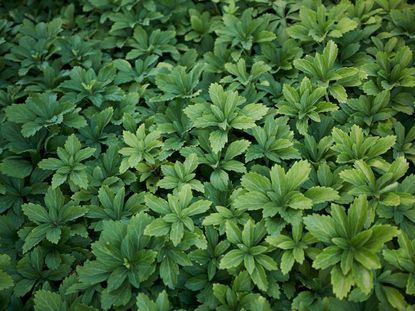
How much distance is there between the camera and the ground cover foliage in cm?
200

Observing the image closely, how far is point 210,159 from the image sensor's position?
7.87 ft

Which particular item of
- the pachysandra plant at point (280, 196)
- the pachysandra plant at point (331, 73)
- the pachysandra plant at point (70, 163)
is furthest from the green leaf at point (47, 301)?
the pachysandra plant at point (331, 73)

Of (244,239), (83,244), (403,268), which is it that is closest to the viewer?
(403,268)

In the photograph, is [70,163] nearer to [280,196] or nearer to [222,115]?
[222,115]

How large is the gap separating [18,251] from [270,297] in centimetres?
140

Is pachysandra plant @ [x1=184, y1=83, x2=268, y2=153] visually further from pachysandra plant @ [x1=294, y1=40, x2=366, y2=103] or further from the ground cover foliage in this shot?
pachysandra plant @ [x1=294, y1=40, x2=366, y2=103]

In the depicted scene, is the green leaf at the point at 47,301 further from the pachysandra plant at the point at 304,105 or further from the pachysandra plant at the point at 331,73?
the pachysandra plant at the point at 331,73

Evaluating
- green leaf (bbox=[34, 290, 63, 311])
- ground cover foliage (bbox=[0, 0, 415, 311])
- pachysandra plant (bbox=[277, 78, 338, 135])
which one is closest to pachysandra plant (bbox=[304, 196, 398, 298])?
ground cover foliage (bbox=[0, 0, 415, 311])

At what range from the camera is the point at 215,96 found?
97.0 inches

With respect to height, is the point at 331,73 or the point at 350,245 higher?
the point at 331,73

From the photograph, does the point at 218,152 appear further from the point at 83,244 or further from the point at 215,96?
the point at 83,244

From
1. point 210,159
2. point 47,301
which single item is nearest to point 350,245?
point 210,159

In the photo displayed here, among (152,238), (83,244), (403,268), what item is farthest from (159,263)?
(403,268)

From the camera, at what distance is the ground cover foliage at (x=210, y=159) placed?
200cm
